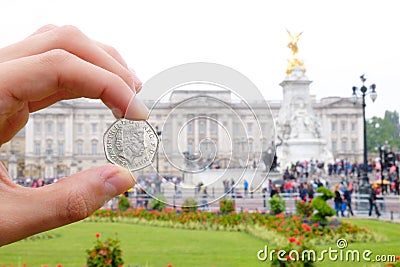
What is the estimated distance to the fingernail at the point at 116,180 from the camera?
139 centimetres

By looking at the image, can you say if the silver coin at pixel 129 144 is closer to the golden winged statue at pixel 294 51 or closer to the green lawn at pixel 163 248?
the green lawn at pixel 163 248

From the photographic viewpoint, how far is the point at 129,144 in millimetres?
1565

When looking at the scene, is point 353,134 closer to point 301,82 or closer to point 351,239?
point 301,82

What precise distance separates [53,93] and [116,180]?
278 mm

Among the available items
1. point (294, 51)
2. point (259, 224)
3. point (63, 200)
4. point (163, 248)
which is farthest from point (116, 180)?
point (294, 51)

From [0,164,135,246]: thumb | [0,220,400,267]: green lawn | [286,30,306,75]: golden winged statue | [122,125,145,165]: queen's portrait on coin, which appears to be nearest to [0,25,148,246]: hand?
[0,164,135,246]: thumb

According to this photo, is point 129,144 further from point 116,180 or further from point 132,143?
point 116,180

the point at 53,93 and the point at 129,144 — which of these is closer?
the point at 53,93

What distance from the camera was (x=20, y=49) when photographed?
4.90 ft

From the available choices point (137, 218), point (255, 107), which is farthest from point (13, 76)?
point (137, 218)

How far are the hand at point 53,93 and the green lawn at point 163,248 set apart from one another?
5.79 metres

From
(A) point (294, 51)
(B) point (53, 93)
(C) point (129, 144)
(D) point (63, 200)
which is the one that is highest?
(A) point (294, 51)

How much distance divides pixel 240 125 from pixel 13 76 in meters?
0.93

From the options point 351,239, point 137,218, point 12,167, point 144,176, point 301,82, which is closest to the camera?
point 144,176
